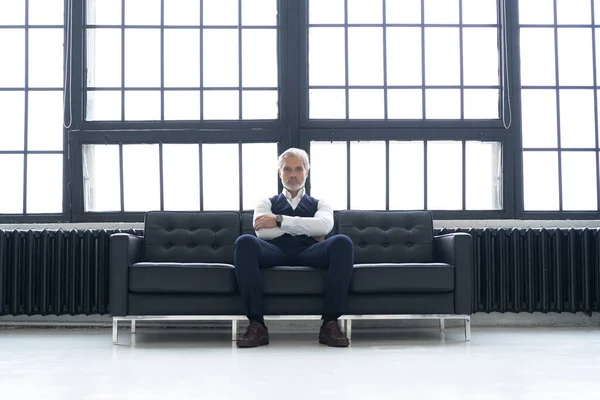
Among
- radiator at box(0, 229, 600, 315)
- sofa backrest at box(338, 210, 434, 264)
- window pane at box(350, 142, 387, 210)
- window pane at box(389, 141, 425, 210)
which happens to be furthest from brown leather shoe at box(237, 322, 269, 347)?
window pane at box(389, 141, 425, 210)

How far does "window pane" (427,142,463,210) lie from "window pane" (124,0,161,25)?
6.87 ft

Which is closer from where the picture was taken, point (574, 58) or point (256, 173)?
point (256, 173)

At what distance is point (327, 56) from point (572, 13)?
70.2 inches

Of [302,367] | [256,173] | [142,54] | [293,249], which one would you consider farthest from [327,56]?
[302,367]

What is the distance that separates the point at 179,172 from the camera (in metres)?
5.40

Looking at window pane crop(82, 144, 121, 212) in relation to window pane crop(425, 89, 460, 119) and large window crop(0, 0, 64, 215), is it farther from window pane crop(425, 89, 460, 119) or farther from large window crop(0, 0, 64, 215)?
window pane crop(425, 89, 460, 119)

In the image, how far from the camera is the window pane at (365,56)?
549 centimetres

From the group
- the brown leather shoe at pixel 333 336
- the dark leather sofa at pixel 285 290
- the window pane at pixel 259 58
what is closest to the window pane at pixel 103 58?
the window pane at pixel 259 58

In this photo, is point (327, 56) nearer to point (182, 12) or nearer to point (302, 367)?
point (182, 12)

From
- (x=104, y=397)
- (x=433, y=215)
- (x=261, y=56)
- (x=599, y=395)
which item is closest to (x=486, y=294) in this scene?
(x=433, y=215)

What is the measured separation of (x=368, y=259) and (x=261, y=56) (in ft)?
5.46

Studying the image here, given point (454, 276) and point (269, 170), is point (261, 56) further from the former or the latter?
point (454, 276)

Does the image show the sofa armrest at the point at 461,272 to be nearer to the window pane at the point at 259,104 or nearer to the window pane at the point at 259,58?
the window pane at the point at 259,104

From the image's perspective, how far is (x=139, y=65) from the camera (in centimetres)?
546
